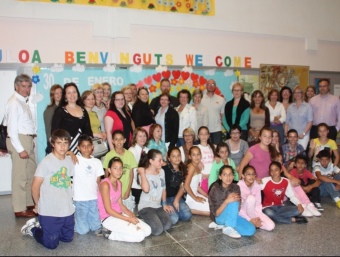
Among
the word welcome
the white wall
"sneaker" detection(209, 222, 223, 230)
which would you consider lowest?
"sneaker" detection(209, 222, 223, 230)

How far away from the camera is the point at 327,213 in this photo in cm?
400

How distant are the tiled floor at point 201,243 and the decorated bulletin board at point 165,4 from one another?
3537 millimetres

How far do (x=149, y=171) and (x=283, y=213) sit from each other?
4.94ft

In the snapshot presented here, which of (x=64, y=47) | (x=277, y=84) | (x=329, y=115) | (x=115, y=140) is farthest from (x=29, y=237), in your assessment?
(x=277, y=84)

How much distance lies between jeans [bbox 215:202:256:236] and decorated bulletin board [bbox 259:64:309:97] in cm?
384

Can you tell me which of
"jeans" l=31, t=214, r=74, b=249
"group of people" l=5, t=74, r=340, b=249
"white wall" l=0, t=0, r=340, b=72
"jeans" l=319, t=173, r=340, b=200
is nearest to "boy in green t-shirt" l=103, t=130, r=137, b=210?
"group of people" l=5, t=74, r=340, b=249

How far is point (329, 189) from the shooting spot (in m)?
4.52

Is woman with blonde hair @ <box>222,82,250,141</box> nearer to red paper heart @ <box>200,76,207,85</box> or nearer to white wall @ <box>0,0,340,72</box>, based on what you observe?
red paper heart @ <box>200,76,207,85</box>

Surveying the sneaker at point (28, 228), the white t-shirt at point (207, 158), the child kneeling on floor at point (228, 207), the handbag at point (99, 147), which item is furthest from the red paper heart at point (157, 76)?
the sneaker at point (28, 228)

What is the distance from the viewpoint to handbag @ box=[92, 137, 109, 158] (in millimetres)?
3984

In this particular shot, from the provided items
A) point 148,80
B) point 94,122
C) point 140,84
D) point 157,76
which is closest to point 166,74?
point 157,76

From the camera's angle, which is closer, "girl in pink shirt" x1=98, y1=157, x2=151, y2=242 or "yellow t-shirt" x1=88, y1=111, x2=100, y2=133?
"girl in pink shirt" x1=98, y1=157, x2=151, y2=242

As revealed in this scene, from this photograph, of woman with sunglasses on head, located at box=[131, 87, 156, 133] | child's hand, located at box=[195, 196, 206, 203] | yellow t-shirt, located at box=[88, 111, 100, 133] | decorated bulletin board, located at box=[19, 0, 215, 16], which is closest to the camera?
child's hand, located at box=[195, 196, 206, 203]

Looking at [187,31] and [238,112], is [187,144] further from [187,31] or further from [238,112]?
[187,31]
